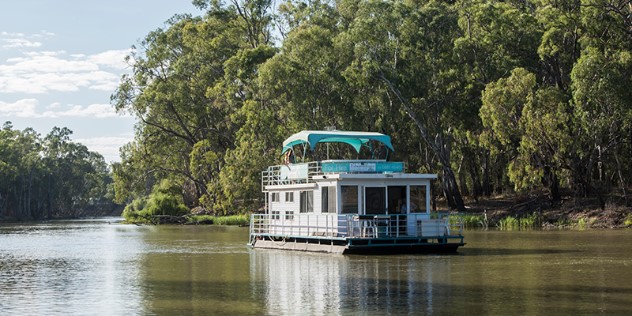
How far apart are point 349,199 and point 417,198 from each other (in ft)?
9.99

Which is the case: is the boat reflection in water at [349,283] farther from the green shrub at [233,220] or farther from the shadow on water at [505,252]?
the green shrub at [233,220]

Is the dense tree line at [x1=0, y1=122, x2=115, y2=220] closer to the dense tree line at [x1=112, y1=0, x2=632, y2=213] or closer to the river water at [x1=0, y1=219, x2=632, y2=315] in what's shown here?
the dense tree line at [x1=112, y1=0, x2=632, y2=213]

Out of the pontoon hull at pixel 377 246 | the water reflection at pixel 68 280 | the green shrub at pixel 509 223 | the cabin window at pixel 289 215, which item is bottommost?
the water reflection at pixel 68 280

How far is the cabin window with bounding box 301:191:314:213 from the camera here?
136 ft

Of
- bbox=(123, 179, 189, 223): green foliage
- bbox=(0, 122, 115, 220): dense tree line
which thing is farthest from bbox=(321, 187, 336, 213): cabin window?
bbox=(0, 122, 115, 220): dense tree line

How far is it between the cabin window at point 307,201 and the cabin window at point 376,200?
3.49m

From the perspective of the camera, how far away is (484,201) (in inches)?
2965

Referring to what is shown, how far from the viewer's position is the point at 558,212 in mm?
62062

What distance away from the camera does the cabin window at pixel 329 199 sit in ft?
129

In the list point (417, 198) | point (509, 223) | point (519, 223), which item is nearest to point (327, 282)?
point (417, 198)

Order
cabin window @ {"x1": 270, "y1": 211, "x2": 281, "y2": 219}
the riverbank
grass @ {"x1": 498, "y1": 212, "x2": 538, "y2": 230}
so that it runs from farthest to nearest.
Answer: grass @ {"x1": 498, "y1": 212, "x2": 538, "y2": 230} < the riverbank < cabin window @ {"x1": 270, "y1": 211, "x2": 281, "y2": 219}

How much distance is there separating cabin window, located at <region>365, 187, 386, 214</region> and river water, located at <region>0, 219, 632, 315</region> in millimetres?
2427

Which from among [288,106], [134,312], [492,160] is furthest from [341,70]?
[134,312]

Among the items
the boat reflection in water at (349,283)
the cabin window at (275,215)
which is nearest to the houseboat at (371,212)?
the boat reflection in water at (349,283)
